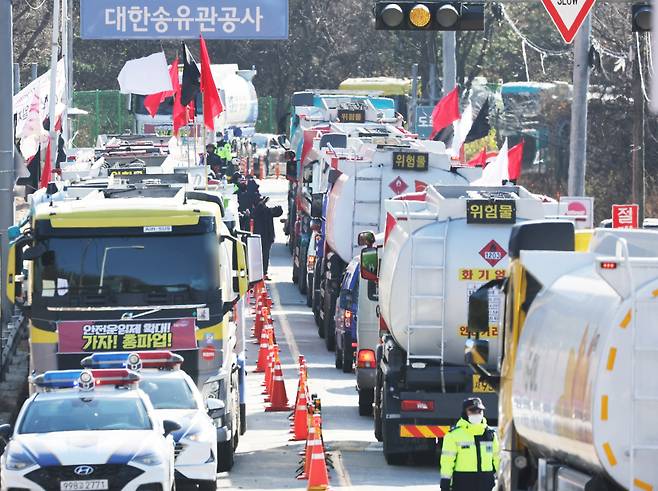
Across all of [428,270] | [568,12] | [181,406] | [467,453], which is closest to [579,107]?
[568,12]

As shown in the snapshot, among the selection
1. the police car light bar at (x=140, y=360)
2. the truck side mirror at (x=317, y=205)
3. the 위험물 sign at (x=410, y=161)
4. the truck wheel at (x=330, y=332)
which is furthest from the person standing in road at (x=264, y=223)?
the police car light bar at (x=140, y=360)

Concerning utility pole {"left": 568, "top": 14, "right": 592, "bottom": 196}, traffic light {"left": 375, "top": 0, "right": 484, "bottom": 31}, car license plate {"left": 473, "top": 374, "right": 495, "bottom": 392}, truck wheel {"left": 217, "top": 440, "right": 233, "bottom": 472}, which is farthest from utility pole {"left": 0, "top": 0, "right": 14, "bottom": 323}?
car license plate {"left": 473, "top": 374, "right": 495, "bottom": 392}

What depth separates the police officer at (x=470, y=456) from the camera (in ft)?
52.0

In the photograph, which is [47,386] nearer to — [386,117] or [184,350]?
[184,350]

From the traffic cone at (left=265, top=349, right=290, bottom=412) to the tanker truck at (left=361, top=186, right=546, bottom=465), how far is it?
5048 millimetres

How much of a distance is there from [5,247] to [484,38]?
193 feet

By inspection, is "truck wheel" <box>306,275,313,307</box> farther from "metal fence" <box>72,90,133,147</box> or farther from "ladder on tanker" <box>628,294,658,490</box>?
"metal fence" <box>72,90,133,147</box>

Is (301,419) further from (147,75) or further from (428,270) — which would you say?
(147,75)

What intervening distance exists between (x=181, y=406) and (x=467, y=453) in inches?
155

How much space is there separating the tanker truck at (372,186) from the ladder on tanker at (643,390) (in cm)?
2011

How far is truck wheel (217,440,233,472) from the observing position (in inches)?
820

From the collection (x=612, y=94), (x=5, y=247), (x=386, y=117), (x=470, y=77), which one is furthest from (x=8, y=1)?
(x=470, y=77)

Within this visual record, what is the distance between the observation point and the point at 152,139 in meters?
44.7

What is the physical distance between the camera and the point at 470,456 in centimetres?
1588
